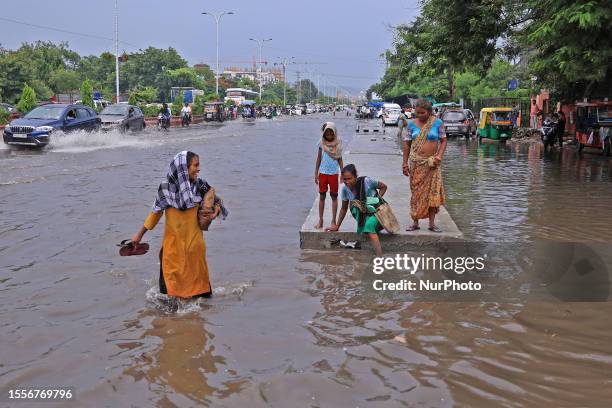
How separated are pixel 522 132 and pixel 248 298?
2803cm

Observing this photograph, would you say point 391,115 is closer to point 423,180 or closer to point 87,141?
point 87,141

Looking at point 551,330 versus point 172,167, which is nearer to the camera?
point 551,330

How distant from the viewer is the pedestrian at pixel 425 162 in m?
7.39

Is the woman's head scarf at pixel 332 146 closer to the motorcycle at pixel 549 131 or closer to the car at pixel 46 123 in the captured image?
the car at pixel 46 123

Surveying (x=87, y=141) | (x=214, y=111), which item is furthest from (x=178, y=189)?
(x=214, y=111)

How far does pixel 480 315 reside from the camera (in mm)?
5309

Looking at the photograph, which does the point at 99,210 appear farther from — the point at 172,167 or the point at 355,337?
the point at 355,337

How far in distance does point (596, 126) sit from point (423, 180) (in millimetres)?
14949

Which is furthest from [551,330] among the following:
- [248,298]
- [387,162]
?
[387,162]

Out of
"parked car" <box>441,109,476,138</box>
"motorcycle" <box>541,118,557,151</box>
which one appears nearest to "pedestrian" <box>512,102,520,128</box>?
"parked car" <box>441,109,476,138</box>

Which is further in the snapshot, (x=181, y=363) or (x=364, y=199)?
(x=364, y=199)

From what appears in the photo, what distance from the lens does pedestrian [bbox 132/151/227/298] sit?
17.4 feet

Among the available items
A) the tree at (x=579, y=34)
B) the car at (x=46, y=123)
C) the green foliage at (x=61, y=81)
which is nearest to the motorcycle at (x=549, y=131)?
the tree at (x=579, y=34)

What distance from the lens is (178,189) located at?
5.33 metres
